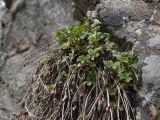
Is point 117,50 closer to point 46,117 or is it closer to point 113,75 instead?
point 113,75

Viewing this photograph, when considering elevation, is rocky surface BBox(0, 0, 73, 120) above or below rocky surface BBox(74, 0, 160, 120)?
below

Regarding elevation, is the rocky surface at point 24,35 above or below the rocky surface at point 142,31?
below

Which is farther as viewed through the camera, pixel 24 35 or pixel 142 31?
pixel 24 35

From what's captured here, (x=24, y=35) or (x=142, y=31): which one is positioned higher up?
(x=142, y=31)

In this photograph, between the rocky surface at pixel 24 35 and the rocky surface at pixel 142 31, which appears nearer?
the rocky surface at pixel 142 31

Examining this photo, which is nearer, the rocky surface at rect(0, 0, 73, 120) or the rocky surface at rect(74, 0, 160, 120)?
the rocky surface at rect(74, 0, 160, 120)
